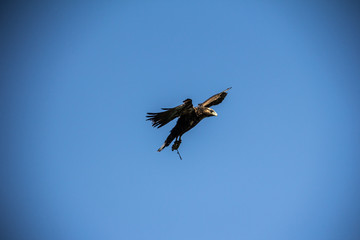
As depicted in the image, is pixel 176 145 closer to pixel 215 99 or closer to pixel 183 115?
pixel 183 115

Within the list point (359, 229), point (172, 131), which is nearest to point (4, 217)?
point (359, 229)

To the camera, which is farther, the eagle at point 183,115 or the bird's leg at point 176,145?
the bird's leg at point 176,145

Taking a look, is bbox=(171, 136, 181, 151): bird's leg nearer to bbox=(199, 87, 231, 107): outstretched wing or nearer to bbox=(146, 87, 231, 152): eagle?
bbox=(146, 87, 231, 152): eagle

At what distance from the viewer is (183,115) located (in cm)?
940

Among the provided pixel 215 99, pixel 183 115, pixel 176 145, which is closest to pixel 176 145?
pixel 176 145

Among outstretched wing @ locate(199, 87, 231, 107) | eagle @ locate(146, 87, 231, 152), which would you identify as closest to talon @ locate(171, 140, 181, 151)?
eagle @ locate(146, 87, 231, 152)

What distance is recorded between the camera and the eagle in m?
8.81

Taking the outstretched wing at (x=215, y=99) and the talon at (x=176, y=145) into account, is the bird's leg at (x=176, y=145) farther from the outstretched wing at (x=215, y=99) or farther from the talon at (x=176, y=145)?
the outstretched wing at (x=215, y=99)

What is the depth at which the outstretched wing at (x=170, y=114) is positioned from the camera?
344 inches

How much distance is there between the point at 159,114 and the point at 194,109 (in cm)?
133

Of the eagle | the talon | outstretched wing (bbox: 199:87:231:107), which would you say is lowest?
the talon

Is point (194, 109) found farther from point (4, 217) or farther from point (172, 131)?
point (4, 217)

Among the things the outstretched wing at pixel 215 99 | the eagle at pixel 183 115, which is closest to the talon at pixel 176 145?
the eagle at pixel 183 115

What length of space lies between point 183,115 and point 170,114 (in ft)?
2.10
